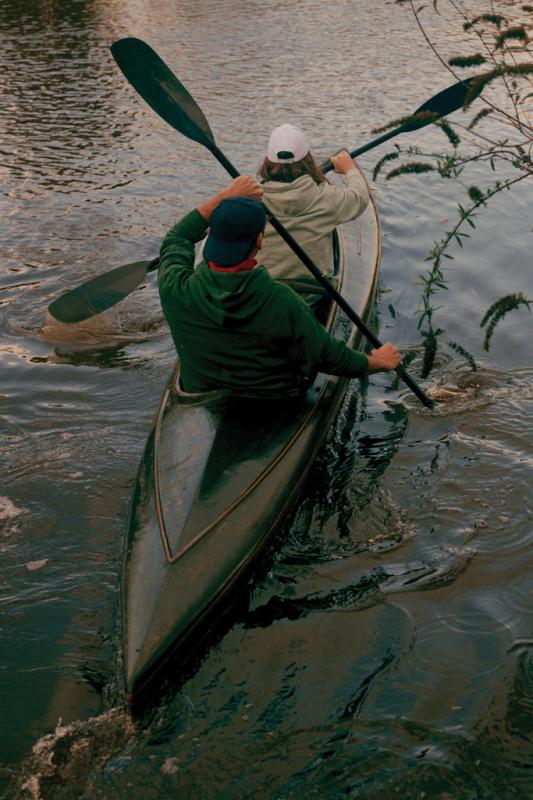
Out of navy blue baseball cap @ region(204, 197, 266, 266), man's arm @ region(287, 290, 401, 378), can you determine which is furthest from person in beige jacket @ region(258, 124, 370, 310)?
navy blue baseball cap @ region(204, 197, 266, 266)

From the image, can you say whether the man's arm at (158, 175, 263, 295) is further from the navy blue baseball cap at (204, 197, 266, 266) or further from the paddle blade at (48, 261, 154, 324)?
the paddle blade at (48, 261, 154, 324)

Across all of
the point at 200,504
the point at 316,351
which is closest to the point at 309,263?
the point at 316,351

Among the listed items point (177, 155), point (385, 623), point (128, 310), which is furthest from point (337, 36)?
point (385, 623)

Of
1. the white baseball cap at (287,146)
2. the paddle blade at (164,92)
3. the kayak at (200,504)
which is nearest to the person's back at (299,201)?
the white baseball cap at (287,146)

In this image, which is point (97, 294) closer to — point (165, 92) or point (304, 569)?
point (165, 92)

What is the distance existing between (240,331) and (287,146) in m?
1.81

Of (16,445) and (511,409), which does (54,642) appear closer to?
(16,445)

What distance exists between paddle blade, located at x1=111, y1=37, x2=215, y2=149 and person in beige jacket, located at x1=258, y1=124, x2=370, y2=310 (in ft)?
1.52

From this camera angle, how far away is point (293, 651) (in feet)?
12.2

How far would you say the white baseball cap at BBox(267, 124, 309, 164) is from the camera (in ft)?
17.4

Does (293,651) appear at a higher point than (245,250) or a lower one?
lower

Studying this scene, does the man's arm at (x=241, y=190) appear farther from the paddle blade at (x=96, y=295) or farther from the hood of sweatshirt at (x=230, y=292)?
the paddle blade at (x=96, y=295)

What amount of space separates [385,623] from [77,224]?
706 centimetres

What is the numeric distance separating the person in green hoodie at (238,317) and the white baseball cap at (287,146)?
101 centimetres
